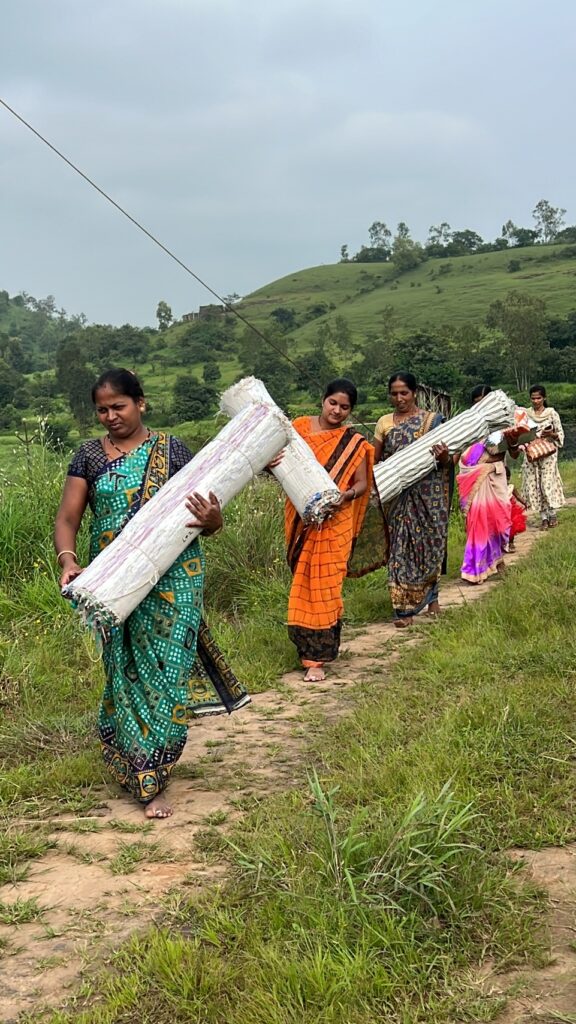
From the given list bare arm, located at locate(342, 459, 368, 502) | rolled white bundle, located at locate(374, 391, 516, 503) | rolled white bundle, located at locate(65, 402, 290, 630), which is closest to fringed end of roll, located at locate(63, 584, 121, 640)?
rolled white bundle, located at locate(65, 402, 290, 630)

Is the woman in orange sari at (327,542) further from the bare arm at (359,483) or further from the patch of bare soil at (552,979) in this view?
the patch of bare soil at (552,979)

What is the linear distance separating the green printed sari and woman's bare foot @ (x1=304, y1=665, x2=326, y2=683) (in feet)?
5.41

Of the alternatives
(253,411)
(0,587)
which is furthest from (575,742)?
(0,587)

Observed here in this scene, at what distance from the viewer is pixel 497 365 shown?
52.3 meters

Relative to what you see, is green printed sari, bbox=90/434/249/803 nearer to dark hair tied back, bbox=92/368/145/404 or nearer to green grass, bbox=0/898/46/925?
dark hair tied back, bbox=92/368/145/404

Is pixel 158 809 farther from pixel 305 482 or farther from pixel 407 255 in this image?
pixel 407 255

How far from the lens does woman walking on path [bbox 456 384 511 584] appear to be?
25.6ft

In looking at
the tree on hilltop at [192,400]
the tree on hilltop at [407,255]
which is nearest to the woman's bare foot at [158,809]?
the tree on hilltop at [192,400]

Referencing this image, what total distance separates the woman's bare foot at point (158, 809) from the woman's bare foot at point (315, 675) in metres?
1.93

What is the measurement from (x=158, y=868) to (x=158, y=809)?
0.45 meters

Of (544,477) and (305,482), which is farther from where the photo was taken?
(544,477)

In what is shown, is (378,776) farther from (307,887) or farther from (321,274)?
(321,274)

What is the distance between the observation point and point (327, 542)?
5.36m

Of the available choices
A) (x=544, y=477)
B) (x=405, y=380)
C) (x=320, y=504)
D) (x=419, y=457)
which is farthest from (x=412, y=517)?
(x=544, y=477)
